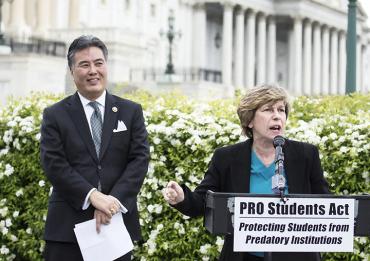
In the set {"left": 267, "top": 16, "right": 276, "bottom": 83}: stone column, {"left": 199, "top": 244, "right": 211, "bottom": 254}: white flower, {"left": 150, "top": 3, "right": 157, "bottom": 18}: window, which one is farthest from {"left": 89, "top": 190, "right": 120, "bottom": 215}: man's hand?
{"left": 267, "top": 16, "right": 276, "bottom": 83}: stone column

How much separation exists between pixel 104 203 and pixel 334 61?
11203 centimetres

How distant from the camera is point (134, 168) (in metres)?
7.32

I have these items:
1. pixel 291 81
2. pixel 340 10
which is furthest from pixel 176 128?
pixel 340 10

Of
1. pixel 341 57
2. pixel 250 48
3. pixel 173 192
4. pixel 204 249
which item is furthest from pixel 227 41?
pixel 173 192

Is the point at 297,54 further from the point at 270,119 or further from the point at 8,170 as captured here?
the point at 270,119

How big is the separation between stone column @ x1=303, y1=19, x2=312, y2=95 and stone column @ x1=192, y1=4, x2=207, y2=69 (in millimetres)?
18163

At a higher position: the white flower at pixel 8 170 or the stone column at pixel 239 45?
the stone column at pixel 239 45

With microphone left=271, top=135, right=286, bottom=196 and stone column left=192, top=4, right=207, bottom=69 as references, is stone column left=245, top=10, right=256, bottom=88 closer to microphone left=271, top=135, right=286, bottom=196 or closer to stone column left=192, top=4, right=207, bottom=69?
stone column left=192, top=4, right=207, bottom=69

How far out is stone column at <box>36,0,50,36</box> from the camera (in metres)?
57.8

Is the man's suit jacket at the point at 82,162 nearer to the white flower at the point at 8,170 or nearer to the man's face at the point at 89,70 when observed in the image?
the man's face at the point at 89,70

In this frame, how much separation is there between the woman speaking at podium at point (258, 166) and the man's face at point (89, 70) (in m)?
1.10

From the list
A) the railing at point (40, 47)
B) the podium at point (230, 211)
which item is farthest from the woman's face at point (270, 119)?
the railing at point (40, 47)

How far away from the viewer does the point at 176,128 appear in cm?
1023

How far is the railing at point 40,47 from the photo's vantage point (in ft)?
133
